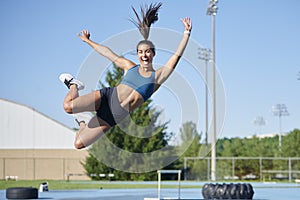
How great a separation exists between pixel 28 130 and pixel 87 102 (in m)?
43.8

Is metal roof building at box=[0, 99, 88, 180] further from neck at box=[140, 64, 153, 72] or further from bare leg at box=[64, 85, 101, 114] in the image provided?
neck at box=[140, 64, 153, 72]

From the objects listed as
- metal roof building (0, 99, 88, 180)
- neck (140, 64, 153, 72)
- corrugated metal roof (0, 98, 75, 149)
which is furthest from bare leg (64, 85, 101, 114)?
corrugated metal roof (0, 98, 75, 149)

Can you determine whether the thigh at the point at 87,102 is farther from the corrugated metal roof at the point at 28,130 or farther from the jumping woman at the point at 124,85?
the corrugated metal roof at the point at 28,130

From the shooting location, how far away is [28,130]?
170ft

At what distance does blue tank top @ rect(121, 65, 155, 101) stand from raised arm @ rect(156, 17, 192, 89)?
0.15 metres

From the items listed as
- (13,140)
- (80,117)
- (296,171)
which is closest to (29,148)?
(13,140)

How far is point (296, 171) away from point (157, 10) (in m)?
38.2

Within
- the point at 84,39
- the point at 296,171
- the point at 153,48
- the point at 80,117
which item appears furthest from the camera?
the point at 296,171

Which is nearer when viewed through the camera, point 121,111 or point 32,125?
point 121,111

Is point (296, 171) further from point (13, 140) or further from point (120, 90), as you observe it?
point (120, 90)

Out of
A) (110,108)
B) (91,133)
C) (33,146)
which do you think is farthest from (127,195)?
(33,146)

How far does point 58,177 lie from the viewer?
164 ft

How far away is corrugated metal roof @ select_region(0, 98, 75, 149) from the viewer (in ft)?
167

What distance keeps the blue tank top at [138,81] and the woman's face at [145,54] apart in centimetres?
18
